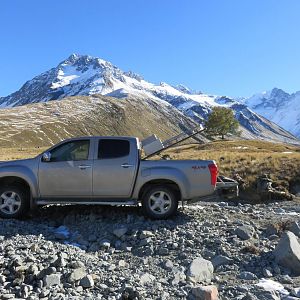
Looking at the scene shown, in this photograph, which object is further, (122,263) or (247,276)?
(122,263)

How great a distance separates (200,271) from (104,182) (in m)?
4.04

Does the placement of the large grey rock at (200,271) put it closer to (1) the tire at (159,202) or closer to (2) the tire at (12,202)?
(1) the tire at (159,202)

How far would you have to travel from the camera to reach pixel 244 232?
11.5m

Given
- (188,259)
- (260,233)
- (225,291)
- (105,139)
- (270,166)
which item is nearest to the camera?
(225,291)

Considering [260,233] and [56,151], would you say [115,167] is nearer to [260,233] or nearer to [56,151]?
[56,151]

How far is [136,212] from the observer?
13023 mm

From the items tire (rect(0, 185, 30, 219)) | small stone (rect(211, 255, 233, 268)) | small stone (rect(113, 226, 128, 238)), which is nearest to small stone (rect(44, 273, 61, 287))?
small stone (rect(113, 226, 128, 238))

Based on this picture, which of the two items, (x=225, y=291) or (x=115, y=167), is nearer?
(x=225, y=291)

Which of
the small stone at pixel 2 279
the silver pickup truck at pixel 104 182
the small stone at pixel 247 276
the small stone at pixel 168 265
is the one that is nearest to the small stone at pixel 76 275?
the small stone at pixel 2 279

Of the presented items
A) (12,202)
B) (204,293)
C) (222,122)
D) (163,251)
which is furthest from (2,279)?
(222,122)

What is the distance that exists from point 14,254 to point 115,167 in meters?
3.83

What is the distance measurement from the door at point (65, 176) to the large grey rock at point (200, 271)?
13.0 feet

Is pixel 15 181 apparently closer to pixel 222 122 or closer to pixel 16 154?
pixel 16 154

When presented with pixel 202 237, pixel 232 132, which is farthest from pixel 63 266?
pixel 232 132
